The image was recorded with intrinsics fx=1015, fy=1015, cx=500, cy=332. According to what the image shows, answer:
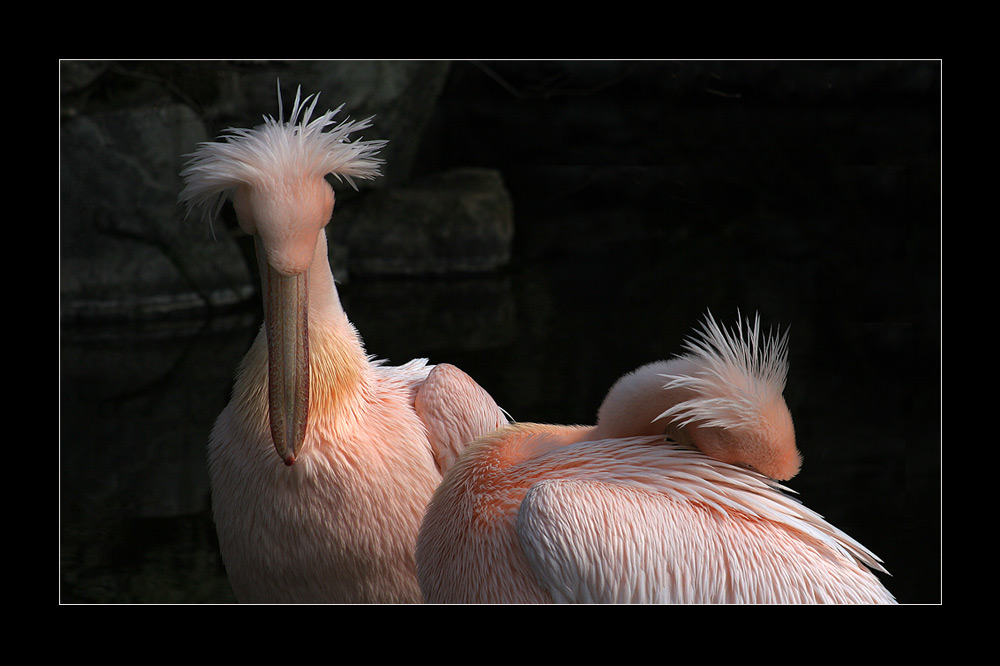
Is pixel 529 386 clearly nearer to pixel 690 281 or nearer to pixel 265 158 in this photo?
pixel 690 281

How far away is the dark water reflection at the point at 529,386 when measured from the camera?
2902 millimetres

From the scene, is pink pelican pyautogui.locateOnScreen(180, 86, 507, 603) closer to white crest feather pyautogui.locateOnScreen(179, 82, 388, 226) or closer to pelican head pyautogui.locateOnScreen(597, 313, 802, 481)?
white crest feather pyautogui.locateOnScreen(179, 82, 388, 226)

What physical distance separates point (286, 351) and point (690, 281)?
1.95 m

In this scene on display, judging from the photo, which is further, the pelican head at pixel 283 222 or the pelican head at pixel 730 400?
the pelican head at pixel 283 222

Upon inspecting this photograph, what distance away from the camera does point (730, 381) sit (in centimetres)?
205

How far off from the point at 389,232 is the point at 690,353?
10.1 ft

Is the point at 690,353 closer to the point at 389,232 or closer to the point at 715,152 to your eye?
the point at 715,152

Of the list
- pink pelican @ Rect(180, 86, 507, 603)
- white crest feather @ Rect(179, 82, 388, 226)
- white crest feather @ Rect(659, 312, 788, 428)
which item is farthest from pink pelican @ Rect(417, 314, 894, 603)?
white crest feather @ Rect(179, 82, 388, 226)

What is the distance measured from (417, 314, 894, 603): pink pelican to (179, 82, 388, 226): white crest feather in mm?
768

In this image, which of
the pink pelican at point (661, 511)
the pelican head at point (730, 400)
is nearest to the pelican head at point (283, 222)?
the pink pelican at point (661, 511)

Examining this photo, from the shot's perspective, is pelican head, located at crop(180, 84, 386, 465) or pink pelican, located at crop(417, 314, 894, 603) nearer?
pink pelican, located at crop(417, 314, 894, 603)

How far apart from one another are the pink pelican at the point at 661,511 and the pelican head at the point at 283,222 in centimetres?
41

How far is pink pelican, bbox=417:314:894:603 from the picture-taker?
194 centimetres

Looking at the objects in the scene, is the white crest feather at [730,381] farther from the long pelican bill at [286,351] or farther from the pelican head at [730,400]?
the long pelican bill at [286,351]
